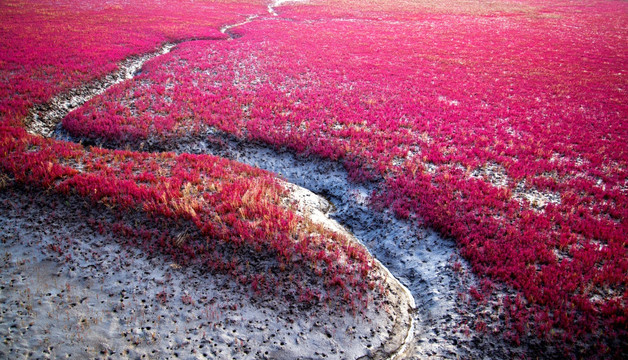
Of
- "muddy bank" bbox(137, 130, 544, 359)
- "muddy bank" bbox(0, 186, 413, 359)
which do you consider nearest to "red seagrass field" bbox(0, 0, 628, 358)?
"muddy bank" bbox(137, 130, 544, 359)

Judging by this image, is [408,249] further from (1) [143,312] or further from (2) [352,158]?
(1) [143,312]

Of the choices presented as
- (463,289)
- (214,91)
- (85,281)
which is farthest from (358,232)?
(214,91)

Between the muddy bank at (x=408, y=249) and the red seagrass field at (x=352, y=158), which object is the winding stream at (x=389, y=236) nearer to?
the muddy bank at (x=408, y=249)

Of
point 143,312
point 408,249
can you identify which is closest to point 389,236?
point 408,249

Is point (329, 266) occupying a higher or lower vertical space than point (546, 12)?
lower

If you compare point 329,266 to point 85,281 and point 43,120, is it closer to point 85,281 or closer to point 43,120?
point 85,281

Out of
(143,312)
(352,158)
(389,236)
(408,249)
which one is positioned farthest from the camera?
(352,158)
